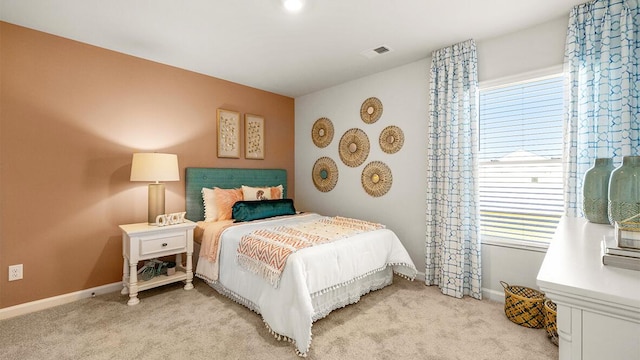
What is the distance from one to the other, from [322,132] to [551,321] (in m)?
3.44

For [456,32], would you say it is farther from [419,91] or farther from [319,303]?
[319,303]

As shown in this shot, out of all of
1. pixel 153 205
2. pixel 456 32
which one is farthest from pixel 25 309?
pixel 456 32

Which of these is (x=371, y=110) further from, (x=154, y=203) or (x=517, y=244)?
(x=154, y=203)

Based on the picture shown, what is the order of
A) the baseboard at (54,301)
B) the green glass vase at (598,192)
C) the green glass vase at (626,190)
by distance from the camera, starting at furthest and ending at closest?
the baseboard at (54,301)
the green glass vase at (598,192)
the green glass vase at (626,190)

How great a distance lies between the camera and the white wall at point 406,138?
2662mm

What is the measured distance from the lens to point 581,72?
2340mm

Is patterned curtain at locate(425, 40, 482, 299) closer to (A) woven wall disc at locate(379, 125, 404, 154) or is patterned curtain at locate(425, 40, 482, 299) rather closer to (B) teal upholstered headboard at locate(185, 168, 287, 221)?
(A) woven wall disc at locate(379, 125, 404, 154)

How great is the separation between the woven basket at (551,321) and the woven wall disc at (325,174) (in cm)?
280

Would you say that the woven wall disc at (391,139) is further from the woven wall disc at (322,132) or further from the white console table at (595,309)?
the white console table at (595,309)

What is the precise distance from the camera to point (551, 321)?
6.88 ft

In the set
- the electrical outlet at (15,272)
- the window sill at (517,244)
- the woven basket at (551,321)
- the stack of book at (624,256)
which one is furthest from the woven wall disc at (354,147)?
the electrical outlet at (15,272)

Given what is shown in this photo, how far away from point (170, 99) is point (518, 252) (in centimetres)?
420

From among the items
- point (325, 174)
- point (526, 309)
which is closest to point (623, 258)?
point (526, 309)

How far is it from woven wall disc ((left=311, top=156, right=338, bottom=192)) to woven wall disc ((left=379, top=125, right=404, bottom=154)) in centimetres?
90
